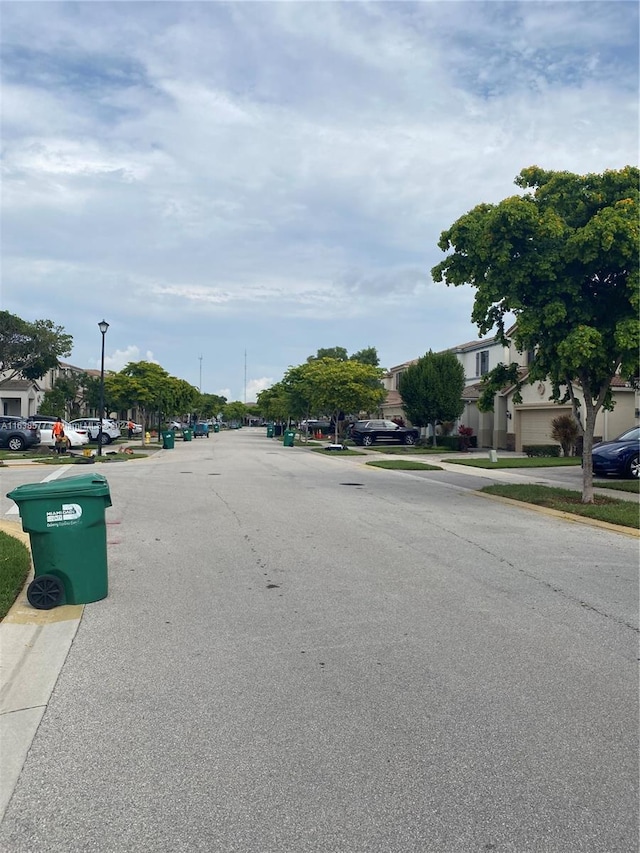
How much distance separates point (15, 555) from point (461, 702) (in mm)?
5847

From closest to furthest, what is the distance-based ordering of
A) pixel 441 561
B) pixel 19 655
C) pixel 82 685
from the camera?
pixel 82 685 → pixel 19 655 → pixel 441 561

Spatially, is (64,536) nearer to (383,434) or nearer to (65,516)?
(65,516)

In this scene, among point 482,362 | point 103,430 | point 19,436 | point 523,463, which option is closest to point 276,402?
point 482,362

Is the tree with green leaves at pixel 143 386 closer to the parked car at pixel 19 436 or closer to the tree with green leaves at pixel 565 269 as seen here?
the parked car at pixel 19 436

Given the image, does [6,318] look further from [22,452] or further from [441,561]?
[441,561]

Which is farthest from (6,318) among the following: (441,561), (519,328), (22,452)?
(441,561)

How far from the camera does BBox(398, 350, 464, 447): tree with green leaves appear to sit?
35938 millimetres

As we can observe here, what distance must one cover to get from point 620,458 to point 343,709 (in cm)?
1750

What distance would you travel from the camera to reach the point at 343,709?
448cm

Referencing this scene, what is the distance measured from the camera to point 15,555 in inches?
333

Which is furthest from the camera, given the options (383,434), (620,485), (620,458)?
(383,434)

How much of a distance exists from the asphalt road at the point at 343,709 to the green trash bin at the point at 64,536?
0.30 m

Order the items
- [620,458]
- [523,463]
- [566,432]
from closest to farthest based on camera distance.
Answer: [620,458] < [523,463] < [566,432]

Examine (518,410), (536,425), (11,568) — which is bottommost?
(11,568)
